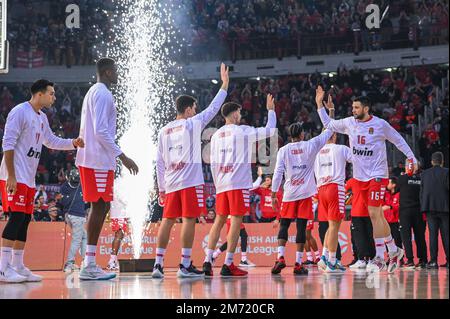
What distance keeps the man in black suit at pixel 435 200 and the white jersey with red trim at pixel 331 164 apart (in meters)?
2.08

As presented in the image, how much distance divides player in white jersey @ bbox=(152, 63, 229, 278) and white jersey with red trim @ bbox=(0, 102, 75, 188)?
1706 millimetres

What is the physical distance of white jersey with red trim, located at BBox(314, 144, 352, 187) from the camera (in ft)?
38.9

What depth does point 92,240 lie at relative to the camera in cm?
885

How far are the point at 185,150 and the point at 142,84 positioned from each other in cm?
1399

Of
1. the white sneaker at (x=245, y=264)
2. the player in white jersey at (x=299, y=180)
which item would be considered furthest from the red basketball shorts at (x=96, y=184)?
the white sneaker at (x=245, y=264)

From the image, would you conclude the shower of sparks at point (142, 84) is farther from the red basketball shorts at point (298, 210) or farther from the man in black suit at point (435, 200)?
the man in black suit at point (435, 200)

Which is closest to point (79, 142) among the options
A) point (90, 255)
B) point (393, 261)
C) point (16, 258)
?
point (90, 255)

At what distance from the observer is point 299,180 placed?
36.2 feet

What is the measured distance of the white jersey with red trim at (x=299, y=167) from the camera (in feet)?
36.2

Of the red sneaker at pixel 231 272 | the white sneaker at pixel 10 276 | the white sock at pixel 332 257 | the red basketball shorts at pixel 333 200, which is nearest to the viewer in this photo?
the white sneaker at pixel 10 276

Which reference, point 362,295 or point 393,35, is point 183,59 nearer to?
point 393,35

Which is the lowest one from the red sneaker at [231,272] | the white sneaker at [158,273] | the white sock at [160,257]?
the red sneaker at [231,272]

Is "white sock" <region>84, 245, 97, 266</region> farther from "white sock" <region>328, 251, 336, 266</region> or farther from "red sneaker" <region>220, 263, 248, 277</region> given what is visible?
"white sock" <region>328, 251, 336, 266</region>

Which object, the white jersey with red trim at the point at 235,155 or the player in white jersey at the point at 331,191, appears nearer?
the white jersey with red trim at the point at 235,155
